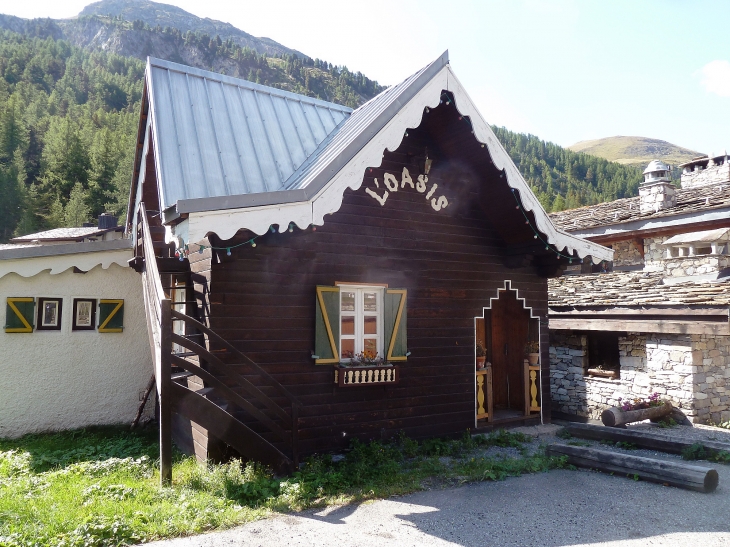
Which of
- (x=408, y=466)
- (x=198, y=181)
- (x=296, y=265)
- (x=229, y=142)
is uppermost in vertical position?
(x=229, y=142)

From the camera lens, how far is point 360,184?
7070 millimetres

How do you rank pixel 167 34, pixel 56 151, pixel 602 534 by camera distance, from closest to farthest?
pixel 602 534 < pixel 56 151 < pixel 167 34

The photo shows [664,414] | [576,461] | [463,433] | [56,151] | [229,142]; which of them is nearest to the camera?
[576,461]

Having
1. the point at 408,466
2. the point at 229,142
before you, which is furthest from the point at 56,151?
the point at 408,466

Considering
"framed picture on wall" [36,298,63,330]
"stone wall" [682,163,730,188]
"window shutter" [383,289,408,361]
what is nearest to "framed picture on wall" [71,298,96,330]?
"framed picture on wall" [36,298,63,330]

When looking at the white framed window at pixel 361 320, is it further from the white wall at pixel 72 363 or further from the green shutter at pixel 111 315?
the green shutter at pixel 111 315

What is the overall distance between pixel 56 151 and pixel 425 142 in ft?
193

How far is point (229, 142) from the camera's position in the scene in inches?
345

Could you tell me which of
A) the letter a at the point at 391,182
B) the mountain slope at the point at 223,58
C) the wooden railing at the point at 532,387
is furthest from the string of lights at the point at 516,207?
the mountain slope at the point at 223,58

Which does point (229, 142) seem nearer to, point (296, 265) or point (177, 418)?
point (296, 265)

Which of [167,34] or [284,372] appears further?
[167,34]

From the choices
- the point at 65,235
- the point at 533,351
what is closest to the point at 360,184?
the point at 533,351

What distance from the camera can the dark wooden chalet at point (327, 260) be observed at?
21.6 feet

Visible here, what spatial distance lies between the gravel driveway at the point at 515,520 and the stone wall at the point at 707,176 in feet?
62.8
